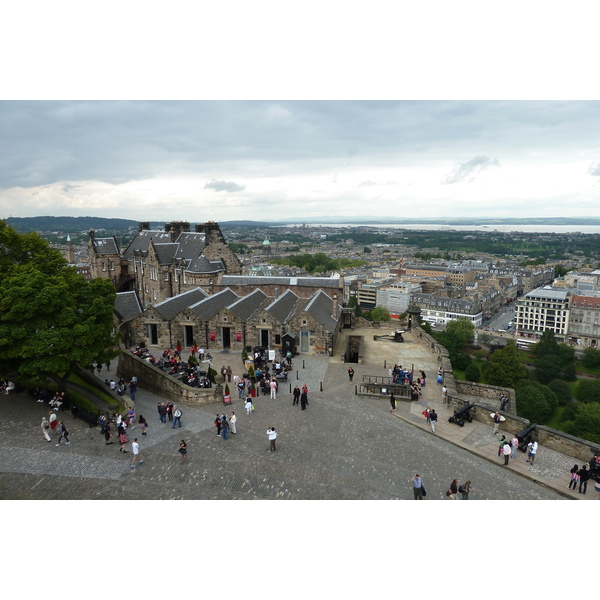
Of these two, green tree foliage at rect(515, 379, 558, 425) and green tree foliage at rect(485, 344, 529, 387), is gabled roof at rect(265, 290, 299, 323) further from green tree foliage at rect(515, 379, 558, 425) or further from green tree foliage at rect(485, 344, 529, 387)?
green tree foliage at rect(485, 344, 529, 387)

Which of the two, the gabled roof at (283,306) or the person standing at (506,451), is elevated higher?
the gabled roof at (283,306)

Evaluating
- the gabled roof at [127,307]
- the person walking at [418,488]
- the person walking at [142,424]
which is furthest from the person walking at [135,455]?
the gabled roof at [127,307]

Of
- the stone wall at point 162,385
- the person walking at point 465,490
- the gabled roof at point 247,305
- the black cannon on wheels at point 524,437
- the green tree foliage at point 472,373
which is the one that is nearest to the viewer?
the person walking at point 465,490

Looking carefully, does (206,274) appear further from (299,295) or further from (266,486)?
(266,486)

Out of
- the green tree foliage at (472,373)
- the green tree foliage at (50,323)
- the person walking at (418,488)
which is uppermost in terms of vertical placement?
the green tree foliage at (50,323)

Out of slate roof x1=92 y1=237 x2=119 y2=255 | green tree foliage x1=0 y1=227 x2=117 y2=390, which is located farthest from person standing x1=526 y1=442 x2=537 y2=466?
slate roof x1=92 y1=237 x2=119 y2=255

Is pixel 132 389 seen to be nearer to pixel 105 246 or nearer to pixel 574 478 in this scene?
pixel 574 478

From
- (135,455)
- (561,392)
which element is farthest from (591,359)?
(135,455)

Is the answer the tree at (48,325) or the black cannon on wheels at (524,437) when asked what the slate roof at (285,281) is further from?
the black cannon on wheels at (524,437)
